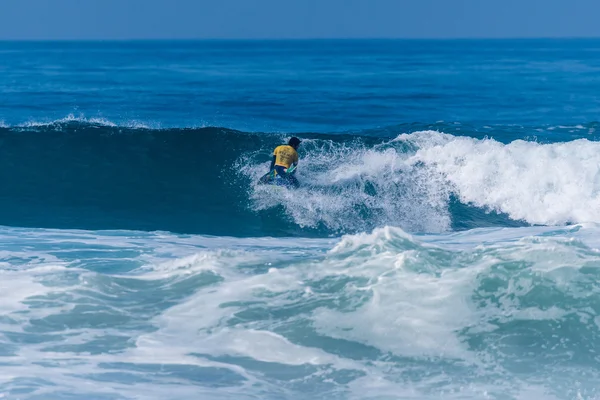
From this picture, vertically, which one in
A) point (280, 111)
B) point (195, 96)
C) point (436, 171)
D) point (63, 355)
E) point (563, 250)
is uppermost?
point (195, 96)

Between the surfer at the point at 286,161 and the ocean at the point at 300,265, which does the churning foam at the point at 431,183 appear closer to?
the ocean at the point at 300,265

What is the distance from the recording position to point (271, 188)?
47.6 feet

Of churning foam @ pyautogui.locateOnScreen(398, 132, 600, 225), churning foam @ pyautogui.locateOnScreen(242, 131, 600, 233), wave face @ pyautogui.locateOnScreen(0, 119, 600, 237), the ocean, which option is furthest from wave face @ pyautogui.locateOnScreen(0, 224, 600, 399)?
churning foam @ pyautogui.locateOnScreen(398, 132, 600, 225)

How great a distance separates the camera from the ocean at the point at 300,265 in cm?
662

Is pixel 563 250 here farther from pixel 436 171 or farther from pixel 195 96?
pixel 195 96

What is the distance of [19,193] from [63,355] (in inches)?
383

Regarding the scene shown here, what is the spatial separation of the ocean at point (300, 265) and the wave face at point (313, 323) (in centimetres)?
3

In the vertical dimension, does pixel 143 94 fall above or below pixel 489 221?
above

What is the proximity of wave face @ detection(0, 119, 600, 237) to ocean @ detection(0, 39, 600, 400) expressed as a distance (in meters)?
0.05

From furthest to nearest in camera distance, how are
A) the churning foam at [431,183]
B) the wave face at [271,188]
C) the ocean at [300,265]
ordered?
the churning foam at [431,183], the wave face at [271,188], the ocean at [300,265]

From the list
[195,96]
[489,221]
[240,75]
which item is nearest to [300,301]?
[489,221]

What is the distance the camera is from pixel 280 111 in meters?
28.9

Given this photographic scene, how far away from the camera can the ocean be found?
6.62 m

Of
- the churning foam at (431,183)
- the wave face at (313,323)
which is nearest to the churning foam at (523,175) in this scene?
the churning foam at (431,183)
